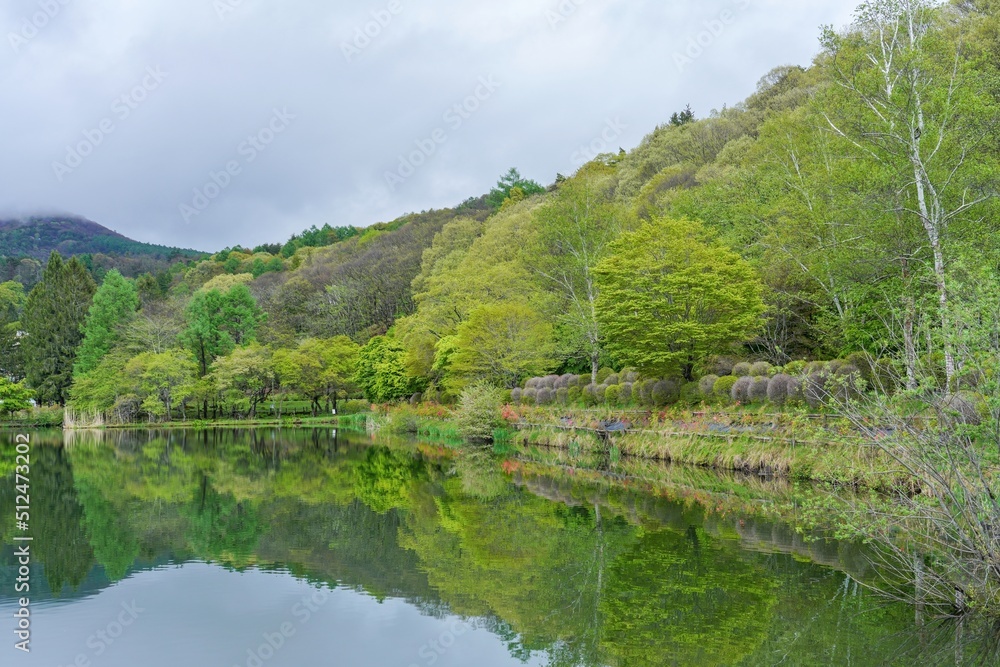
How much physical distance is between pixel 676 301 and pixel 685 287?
0.60 meters

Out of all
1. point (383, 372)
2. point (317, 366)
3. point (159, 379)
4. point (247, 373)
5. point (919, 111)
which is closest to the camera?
point (919, 111)

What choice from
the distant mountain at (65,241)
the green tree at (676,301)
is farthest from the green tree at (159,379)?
the distant mountain at (65,241)

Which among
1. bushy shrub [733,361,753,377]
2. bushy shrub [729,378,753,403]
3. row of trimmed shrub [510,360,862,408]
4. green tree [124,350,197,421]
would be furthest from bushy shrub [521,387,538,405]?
green tree [124,350,197,421]

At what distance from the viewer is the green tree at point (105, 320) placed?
2559 inches

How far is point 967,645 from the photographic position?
320 inches

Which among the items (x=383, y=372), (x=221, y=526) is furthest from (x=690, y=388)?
(x=383, y=372)

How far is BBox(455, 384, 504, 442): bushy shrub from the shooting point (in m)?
36.0

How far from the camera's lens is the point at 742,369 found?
26.1 m

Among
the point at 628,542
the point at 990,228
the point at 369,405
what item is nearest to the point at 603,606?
the point at 628,542

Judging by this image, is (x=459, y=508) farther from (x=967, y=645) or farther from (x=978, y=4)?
(x=978, y=4)

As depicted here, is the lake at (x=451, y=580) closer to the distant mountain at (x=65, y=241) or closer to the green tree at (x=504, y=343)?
the green tree at (x=504, y=343)

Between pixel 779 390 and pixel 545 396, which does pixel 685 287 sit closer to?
pixel 779 390

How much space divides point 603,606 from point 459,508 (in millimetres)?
8653

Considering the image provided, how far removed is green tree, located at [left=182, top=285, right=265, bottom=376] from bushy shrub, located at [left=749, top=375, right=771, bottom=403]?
5117 centimetres
